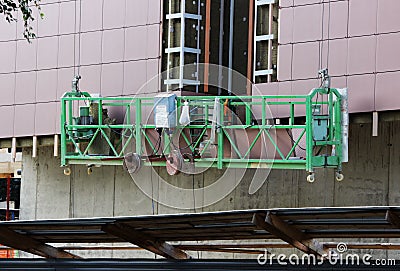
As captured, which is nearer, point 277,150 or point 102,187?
point 277,150

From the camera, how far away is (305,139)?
60.8 feet

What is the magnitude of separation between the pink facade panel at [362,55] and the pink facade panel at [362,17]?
0.12 m

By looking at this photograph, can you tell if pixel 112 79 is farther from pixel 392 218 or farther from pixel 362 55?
pixel 392 218

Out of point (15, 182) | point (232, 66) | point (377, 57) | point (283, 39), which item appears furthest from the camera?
point (15, 182)

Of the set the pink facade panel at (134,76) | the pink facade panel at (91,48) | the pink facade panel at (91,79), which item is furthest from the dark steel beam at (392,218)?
the pink facade panel at (91,48)

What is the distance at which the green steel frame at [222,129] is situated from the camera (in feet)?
59.8

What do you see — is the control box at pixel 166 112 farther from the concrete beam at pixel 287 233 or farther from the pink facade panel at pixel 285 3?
the concrete beam at pixel 287 233

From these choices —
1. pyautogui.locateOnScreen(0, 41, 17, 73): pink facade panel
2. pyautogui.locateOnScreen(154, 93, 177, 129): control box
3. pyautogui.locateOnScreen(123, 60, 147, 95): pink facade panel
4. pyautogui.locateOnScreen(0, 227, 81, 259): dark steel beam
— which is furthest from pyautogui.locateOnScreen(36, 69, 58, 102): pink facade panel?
pyautogui.locateOnScreen(0, 227, 81, 259): dark steel beam

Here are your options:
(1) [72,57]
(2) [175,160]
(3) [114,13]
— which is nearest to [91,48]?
(1) [72,57]

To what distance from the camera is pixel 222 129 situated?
62.2 ft

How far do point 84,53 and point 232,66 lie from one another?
2953 millimetres

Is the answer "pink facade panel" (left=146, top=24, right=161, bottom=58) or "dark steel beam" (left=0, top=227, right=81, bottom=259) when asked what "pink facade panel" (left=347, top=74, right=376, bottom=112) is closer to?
"pink facade panel" (left=146, top=24, right=161, bottom=58)

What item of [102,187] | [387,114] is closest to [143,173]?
[102,187]

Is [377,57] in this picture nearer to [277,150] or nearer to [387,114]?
[387,114]
